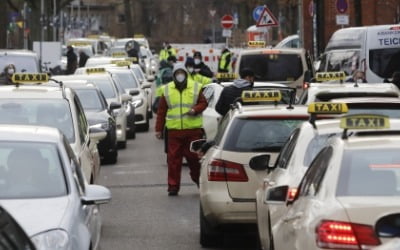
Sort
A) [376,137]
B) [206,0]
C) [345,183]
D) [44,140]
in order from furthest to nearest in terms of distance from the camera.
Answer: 1. [206,0]
2. [44,140]
3. [376,137]
4. [345,183]

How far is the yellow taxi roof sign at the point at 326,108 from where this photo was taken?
460 inches

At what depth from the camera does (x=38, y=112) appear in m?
15.4

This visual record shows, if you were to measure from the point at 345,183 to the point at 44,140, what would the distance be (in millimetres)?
2943

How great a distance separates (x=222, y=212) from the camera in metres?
13.3

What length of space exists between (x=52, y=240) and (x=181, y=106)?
1048cm

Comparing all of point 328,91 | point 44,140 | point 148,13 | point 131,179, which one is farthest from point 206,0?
point 44,140

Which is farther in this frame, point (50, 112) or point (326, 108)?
point (50, 112)

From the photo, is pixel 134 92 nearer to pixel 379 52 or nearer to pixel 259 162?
pixel 379 52

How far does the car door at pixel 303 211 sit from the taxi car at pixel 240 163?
3.42 metres

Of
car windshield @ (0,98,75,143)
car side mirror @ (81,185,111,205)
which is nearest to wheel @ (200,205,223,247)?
car windshield @ (0,98,75,143)

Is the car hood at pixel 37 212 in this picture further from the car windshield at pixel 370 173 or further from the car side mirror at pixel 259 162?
the car side mirror at pixel 259 162

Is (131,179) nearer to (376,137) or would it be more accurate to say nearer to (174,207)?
(174,207)

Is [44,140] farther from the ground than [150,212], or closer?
farther from the ground

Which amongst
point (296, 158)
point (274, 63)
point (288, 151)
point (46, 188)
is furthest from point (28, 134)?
point (274, 63)
